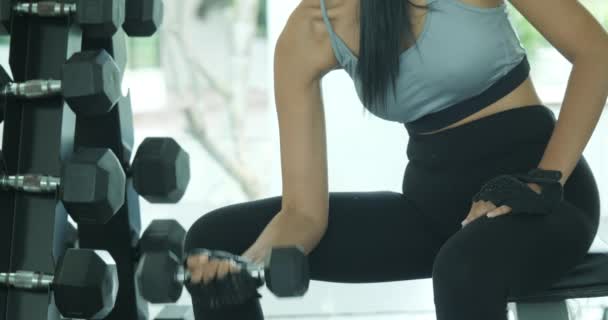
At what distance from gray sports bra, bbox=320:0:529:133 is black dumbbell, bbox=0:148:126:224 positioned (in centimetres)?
44

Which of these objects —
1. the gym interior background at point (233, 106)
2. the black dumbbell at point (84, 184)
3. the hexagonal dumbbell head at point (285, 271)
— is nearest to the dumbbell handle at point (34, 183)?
the black dumbbell at point (84, 184)

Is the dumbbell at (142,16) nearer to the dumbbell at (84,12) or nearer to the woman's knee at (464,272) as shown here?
the dumbbell at (84,12)

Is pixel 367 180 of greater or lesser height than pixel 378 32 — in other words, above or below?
below

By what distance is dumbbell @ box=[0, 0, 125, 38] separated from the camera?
1.25 meters

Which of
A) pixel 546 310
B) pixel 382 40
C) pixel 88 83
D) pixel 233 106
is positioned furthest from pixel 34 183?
pixel 233 106

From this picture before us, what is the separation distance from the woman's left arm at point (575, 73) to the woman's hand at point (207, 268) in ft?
1.58

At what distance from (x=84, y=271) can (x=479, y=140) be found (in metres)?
0.61

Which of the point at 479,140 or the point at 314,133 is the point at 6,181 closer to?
the point at 314,133

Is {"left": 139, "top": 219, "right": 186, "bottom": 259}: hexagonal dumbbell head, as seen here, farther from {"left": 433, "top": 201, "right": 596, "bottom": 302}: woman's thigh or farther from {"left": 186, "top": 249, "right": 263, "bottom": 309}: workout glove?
{"left": 433, "top": 201, "right": 596, "bottom": 302}: woman's thigh

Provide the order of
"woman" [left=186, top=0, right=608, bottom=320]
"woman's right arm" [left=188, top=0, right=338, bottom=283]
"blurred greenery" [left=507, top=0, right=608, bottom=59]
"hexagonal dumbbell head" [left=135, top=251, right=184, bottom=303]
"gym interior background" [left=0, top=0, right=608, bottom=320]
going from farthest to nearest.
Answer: "blurred greenery" [left=507, top=0, right=608, bottom=59] → "gym interior background" [left=0, top=0, right=608, bottom=320] → "woman's right arm" [left=188, top=0, right=338, bottom=283] → "woman" [left=186, top=0, right=608, bottom=320] → "hexagonal dumbbell head" [left=135, top=251, right=184, bottom=303]

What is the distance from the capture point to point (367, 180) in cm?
306

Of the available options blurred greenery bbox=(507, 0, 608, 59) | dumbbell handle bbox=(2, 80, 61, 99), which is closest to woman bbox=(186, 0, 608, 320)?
dumbbell handle bbox=(2, 80, 61, 99)

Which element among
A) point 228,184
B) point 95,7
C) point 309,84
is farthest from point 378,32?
point 228,184

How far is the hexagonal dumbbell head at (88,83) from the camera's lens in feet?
3.98
